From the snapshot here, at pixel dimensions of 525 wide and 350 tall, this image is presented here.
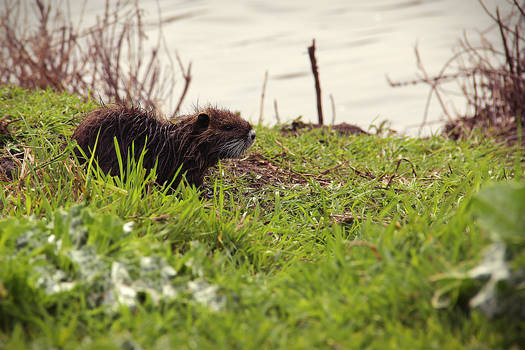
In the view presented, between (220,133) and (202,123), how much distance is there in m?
0.16

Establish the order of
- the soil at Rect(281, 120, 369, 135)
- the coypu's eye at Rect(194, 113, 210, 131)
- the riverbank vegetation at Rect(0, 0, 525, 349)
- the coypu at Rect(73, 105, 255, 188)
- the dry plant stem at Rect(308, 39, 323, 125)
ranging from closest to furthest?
the riverbank vegetation at Rect(0, 0, 525, 349) → the coypu at Rect(73, 105, 255, 188) → the coypu's eye at Rect(194, 113, 210, 131) → the soil at Rect(281, 120, 369, 135) → the dry plant stem at Rect(308, 39, 323, 125)

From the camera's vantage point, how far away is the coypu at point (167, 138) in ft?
11.0

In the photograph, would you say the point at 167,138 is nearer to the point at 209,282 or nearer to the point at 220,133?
the point at 220,133

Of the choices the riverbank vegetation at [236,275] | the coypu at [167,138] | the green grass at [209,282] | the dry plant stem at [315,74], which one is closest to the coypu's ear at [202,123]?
the coypu at [167,138]

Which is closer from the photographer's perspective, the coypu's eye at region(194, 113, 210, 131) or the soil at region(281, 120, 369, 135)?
the coypu's eye at region(194, 113, 210, 131)

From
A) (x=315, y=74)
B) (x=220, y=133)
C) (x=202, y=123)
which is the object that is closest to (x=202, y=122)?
(x=202, y=123)

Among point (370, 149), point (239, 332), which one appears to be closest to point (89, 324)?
point (239, 332)

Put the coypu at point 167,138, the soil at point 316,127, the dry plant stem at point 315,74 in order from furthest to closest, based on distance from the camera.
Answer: the dry plant stem at point 315,74 < the soil at point 316,127 < the coypu at point 167,138

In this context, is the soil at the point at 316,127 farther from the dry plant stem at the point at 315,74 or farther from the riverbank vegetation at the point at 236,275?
the riverbank vegetation at the point at 236,275

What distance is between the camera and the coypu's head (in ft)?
12.1

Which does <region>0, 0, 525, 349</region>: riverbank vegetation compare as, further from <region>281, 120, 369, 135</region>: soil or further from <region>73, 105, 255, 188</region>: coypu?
<region>281, 120, 369, 135</region>: soil

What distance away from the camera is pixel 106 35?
7766 millimetres

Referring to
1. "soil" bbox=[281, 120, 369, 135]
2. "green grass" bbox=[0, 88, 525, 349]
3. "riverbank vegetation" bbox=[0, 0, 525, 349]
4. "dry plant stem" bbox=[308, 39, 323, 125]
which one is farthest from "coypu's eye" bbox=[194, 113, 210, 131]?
"dry plant stem" bbox=[308, 39, 323, 125]

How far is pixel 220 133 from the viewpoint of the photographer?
3709mm
